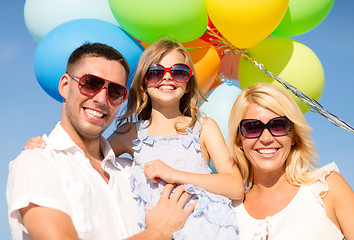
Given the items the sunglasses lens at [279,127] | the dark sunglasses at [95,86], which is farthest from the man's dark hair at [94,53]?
the sunglasses lens at [279,127]

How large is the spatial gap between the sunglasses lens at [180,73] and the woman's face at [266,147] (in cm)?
67

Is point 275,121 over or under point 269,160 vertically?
over

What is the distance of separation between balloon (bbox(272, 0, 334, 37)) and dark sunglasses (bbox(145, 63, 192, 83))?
1485mm

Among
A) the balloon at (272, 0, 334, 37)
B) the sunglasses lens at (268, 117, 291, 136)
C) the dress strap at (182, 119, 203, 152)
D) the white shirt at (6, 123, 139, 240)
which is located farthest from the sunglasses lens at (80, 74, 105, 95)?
the balloon at (272, 0, 334, 37)

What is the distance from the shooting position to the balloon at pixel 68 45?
11.3 ft

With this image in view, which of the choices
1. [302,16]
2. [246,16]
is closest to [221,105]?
[246,16]

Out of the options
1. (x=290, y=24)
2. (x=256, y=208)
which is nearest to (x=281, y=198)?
(x=256, y=208)

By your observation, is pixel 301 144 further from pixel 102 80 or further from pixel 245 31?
pixel 102 80

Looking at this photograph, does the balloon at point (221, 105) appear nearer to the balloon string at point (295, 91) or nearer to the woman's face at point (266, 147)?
the balloon string at point (295, 91)

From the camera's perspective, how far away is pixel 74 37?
Result: 3.44m

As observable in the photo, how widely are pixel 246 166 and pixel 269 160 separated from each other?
0.30 meters

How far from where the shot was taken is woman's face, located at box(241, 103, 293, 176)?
115 inches

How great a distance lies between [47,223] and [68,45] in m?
1.80

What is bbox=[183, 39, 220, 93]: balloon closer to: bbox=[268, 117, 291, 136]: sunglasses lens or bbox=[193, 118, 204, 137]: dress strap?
bbox=[193, 118, 204, 137]: dress strap
